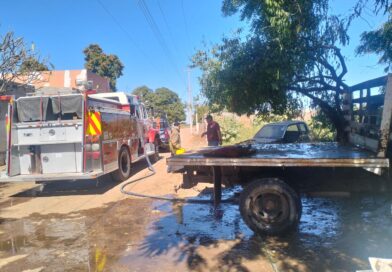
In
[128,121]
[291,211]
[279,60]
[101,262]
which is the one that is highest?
[279,60]

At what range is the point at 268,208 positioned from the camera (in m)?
5.76

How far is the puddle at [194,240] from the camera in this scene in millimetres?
4883

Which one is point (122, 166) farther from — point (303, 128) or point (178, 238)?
point (303, 128)

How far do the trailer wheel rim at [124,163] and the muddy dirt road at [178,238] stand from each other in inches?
103

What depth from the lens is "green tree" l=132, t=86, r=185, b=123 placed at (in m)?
80.6

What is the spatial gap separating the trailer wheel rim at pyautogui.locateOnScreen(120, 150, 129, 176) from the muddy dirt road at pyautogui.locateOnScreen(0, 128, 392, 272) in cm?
262

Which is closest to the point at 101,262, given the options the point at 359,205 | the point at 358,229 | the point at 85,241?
the point at 85,241

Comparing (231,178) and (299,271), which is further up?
(231,178)

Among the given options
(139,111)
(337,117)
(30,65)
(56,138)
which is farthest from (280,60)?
(30,65)

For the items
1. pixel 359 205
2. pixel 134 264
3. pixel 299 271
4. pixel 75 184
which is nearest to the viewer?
pixel 299 271

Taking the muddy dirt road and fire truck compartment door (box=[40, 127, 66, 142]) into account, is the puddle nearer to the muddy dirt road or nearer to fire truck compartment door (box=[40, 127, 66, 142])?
the muddy dirt road

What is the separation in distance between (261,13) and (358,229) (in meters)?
4.34

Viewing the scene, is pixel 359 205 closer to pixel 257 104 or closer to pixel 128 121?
pixel 257 104

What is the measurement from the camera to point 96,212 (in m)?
7.89
